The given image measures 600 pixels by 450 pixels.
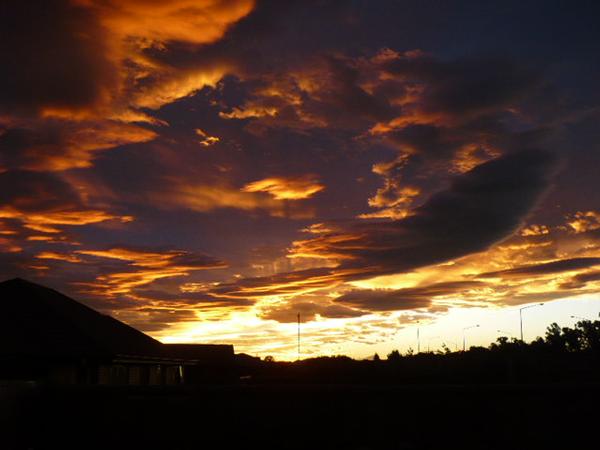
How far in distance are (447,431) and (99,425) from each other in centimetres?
679

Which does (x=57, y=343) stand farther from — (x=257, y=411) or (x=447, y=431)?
(x=447, y=431)

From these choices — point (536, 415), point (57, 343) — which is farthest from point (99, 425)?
point (57, 343)

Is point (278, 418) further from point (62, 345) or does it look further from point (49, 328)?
point (49, 328)

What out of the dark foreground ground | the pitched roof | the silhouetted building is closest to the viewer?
the dark foreground ground

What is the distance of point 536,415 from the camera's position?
1230 centimetres

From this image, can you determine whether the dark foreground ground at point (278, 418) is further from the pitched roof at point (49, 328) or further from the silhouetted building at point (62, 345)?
the pitched roof at point (49, 328)

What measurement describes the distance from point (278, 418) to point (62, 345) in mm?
15813

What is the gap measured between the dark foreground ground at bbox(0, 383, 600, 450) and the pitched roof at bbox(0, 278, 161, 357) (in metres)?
12.7

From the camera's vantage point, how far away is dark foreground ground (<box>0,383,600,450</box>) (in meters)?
11.8

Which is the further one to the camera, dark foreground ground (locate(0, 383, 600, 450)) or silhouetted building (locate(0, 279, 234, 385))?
silhouetted building (locate(0, 279, 234, 385))

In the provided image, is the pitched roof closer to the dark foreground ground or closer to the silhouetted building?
the silhouetted building

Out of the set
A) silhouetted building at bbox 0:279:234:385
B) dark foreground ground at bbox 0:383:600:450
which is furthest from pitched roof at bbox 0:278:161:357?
dark foreground ground at bbox 0:383:600:450

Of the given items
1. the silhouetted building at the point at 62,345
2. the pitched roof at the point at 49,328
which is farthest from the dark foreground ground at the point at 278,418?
the pitched roof at the point at 49,328

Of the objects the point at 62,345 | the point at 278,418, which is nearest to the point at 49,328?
the point at 62,345
